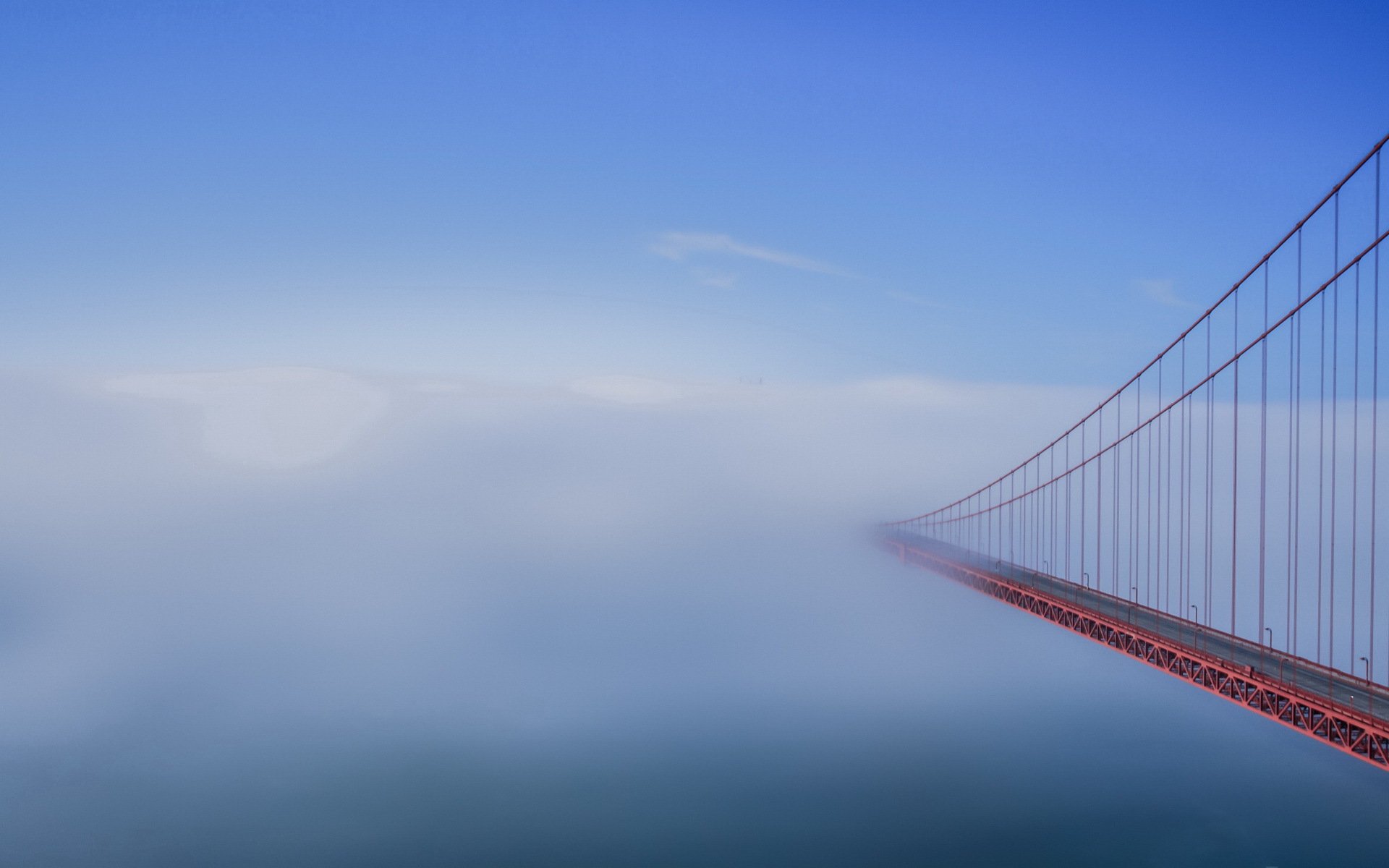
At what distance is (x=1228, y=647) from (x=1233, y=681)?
431cm

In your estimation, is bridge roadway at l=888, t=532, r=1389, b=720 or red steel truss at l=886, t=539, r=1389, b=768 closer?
red steel truss at l=886, t=539, r=1389, b=768

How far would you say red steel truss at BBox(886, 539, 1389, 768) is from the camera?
13008 mm

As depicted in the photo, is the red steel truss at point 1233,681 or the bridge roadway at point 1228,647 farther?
the bridge roadway at point 1228,647

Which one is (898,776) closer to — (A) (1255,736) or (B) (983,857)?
(B) (983,857)

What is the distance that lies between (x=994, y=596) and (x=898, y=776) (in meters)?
8.84

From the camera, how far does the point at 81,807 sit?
88.7 feet

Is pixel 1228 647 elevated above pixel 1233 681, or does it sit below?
below

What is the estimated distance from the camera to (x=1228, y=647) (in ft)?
65.5

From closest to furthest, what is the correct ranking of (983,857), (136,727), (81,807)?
(983,857) → (81,807) → (136,727)

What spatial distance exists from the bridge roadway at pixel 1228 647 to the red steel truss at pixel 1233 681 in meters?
0.27

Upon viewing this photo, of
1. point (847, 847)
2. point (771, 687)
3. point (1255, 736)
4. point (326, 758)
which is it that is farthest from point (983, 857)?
point (326, 758)

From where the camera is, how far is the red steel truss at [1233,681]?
13008mm

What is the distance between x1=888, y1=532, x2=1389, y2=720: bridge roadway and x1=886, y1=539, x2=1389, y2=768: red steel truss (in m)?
0.27

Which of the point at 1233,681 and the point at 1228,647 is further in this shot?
the point at 1228,647
